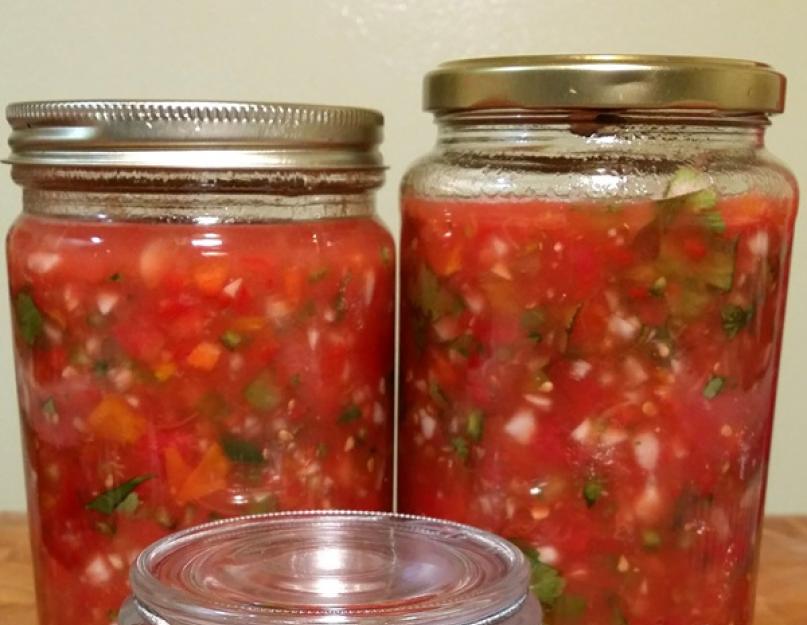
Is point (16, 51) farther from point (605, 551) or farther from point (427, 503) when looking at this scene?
point (605, 551)

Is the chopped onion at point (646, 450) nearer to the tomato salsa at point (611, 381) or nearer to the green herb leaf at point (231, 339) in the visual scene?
the tomato salsa at point (611, 381)

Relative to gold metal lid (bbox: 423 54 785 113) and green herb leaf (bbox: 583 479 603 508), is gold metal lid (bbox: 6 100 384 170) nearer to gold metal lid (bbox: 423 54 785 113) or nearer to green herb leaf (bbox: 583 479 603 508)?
gold metal lid (bbox: 423 54 785 113)

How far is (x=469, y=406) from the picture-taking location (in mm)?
704

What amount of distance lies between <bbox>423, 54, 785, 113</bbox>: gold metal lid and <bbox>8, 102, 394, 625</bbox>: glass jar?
9 cm

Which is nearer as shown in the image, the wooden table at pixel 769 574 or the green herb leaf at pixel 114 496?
the green herb leaf at pixel 114 496

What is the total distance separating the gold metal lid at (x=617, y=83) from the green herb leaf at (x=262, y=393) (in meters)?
0.21

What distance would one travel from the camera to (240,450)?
681 mm

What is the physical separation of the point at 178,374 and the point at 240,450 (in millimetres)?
60

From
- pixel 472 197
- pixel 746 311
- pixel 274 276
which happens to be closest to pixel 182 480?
pixel 274 276

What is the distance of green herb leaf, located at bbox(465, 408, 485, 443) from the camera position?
0.70 metres

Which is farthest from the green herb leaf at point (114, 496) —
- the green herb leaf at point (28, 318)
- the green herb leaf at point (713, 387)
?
the green herb leaf at point (713, 387)

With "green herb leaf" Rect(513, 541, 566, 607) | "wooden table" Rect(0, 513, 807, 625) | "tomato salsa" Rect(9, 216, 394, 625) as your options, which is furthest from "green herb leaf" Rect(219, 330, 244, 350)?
"wooden table" Rect(0, 513, 807, 625)

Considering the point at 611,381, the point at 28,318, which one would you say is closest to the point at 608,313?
the point at 611,381

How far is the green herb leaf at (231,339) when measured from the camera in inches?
26.1
